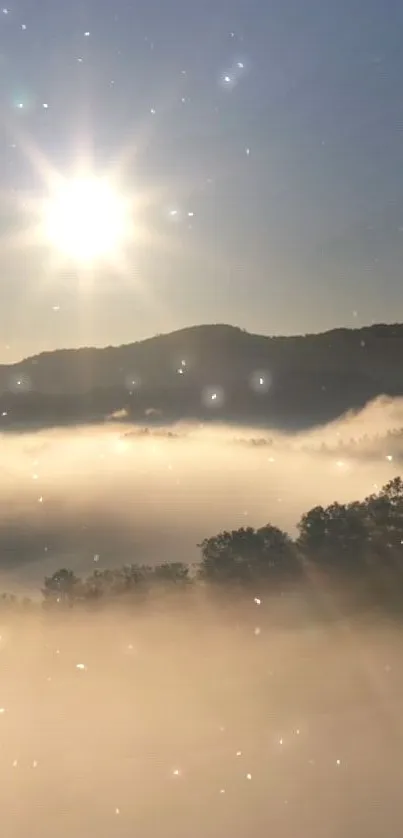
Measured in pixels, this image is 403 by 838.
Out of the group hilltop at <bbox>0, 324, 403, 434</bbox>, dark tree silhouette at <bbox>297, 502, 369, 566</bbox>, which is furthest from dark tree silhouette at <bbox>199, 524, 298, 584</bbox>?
hilltop at <bbox>0, 324, 403, 434</bbox>

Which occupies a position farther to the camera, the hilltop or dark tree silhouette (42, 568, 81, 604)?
the hilltop

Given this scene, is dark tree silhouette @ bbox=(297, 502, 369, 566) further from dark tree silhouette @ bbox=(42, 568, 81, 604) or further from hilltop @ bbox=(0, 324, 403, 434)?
dark tree silhouette @ bbox=(42, 568, 81, 604)

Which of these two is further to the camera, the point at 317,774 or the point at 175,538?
the point at 175,538

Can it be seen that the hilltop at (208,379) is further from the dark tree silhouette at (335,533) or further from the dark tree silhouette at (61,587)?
the dark tree silhouette at (61,587)

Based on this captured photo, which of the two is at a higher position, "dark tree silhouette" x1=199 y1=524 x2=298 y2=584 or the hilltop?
the hilltop

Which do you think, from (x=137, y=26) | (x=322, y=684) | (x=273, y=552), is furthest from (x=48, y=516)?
(x=137, y=26)

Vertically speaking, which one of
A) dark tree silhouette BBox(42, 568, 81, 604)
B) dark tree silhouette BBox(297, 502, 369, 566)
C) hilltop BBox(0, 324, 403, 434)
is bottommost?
dark tree silhouette BBox(42, 568, 81, 604)

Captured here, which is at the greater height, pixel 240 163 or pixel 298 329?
pixel 240 163

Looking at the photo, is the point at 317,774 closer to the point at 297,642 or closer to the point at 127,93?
the point at 297,642
